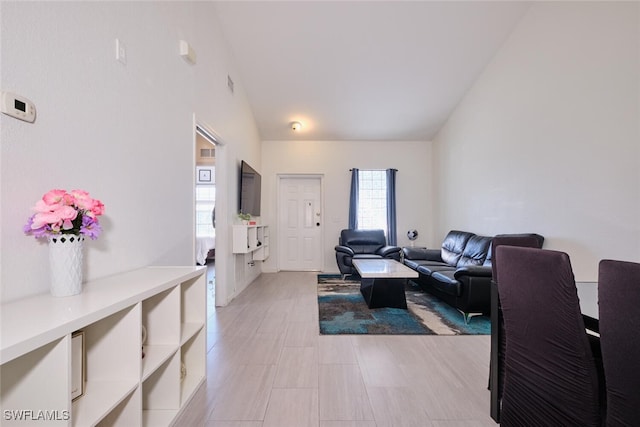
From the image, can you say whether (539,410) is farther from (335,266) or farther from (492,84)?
(335,266)

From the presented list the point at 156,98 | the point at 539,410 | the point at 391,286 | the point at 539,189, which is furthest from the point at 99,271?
the point at 539,189

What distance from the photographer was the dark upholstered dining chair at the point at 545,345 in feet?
2.79

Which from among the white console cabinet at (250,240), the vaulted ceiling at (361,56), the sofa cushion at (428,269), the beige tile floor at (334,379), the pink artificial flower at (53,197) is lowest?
the beige tile floor at (334,379)

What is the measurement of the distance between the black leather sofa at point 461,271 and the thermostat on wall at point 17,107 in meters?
3.25

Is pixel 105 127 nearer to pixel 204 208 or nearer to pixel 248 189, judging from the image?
pixel 248 189

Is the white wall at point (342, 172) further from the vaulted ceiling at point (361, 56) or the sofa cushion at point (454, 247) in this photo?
the sofa cushion at point (454, 247)

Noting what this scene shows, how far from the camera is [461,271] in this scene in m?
2.72

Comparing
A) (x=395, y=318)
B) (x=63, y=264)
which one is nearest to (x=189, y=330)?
(x=63, y=264)

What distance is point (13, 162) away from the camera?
959 mm

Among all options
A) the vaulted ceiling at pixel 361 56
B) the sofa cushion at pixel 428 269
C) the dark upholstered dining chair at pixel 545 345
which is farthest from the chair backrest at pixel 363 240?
the dark upholstered dining chair at pixel 545 345

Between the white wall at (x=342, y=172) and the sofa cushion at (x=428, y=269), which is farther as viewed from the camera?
the white wall at (x=342, y=172)

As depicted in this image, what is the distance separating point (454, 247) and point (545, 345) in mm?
3346

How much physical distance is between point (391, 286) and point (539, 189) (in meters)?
1.88

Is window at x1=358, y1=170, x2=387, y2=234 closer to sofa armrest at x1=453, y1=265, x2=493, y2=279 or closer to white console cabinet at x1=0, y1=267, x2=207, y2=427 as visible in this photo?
sofa armrest at x1=453, y1=265, x2=493, y2=279
